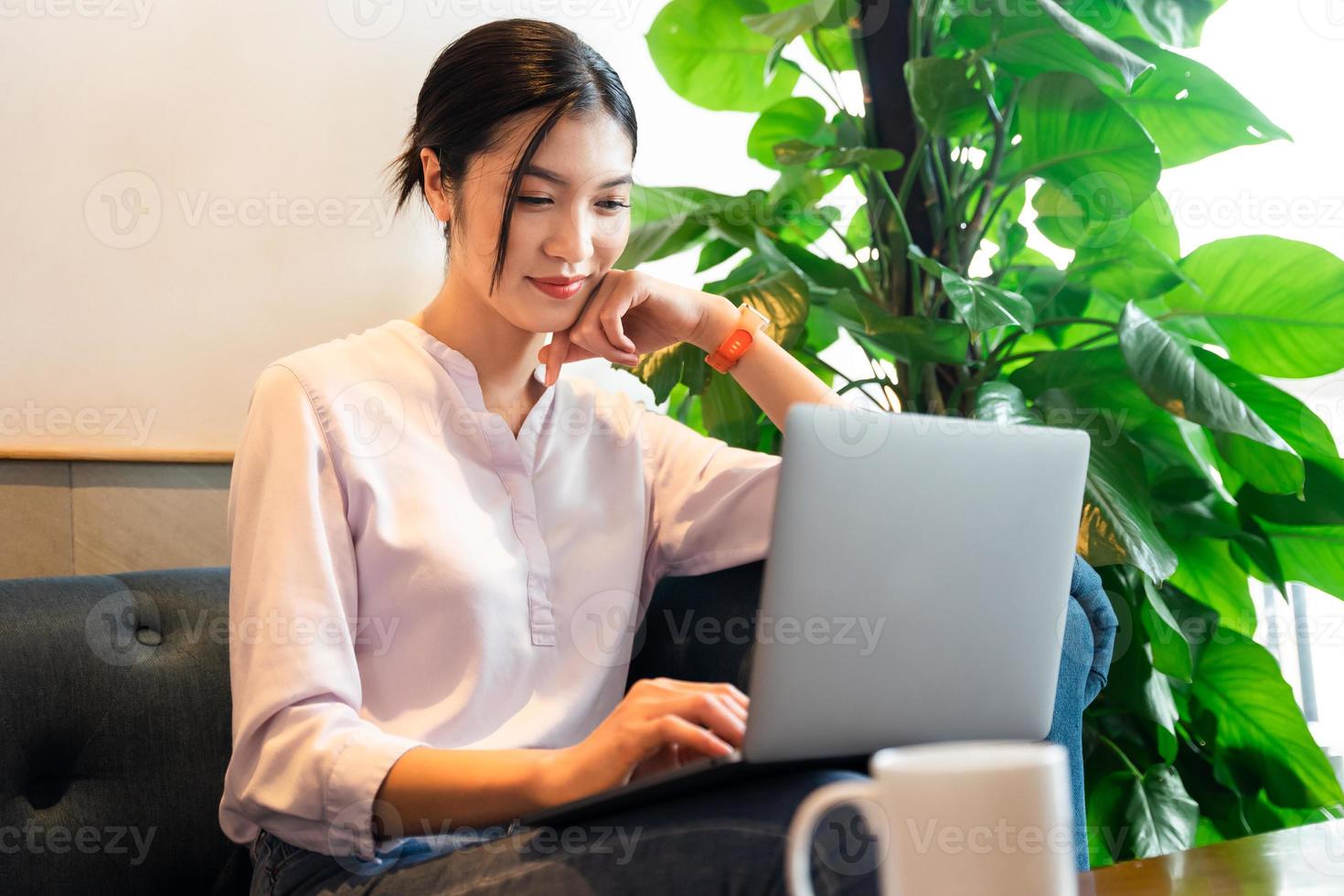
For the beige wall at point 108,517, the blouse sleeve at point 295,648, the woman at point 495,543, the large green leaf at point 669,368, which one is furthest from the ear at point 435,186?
the beige wall at point 108,517

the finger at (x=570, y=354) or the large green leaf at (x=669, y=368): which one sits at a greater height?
the finger at (x=570, y=354)

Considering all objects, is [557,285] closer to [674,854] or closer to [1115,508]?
[674,854]

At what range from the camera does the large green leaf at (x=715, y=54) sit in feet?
5.99

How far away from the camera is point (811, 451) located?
2.26ft

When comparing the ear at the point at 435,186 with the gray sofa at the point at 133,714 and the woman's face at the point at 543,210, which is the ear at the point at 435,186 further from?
the gray sofa at the point at 133,714

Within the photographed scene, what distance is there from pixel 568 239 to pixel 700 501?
0.31 metres

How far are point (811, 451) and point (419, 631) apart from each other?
0.50 meters

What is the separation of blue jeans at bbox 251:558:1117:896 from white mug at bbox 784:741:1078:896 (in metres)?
0.20

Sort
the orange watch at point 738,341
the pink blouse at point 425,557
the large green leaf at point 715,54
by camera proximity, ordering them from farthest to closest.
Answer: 1. the large green leaf at point 715,54
2. the orange watch at point 738,341
3. the pink blouse at point 425,557

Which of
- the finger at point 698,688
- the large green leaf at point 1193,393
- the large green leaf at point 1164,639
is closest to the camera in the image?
the finger at point 698,688

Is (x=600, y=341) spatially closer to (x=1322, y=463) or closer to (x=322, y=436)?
(x=322, y=436)

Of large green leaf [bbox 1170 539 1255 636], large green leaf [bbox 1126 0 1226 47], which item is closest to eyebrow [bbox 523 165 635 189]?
large green leaf [bbox 1126 0 1226 47]

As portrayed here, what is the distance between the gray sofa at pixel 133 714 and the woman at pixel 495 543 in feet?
0.52

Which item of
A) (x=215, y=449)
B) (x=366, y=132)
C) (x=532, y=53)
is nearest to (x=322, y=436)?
(x=532, y=53)
